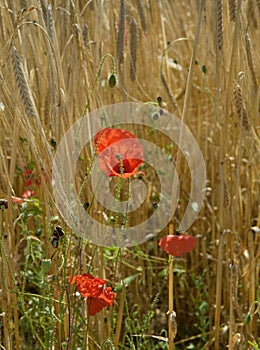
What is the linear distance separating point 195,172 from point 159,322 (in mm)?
327

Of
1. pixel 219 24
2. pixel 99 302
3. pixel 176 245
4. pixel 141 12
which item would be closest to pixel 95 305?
pixel 99 302

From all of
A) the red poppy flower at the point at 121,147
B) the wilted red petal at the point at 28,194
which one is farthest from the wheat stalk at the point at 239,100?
the wilted red petal at the point at 28,194

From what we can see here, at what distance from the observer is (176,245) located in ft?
2.72

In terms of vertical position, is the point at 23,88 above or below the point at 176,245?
above

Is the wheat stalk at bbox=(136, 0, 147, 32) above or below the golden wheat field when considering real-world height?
above

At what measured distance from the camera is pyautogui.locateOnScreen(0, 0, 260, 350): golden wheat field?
30.6 inches

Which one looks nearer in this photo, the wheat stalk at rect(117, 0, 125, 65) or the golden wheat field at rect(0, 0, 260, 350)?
the golden wheat field at rect(0, 0, 260, 350)

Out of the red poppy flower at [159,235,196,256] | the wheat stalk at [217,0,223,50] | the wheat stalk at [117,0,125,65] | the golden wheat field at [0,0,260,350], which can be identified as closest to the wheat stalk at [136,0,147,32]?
the golden wheat field at [0,0,260,350]

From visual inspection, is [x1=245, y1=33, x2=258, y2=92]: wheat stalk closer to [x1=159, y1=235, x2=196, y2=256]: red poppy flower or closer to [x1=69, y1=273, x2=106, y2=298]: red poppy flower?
[x1=159, y1=235, x2=196, y2=256]: red poppy flower

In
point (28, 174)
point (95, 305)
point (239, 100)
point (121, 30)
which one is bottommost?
point (95, 305)

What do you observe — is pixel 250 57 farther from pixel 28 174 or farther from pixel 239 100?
pixel 28 174

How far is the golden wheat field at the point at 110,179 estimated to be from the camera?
0.78 meters

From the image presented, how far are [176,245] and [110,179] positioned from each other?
14.0 inches

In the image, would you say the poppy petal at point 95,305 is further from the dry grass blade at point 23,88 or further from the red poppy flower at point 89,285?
the dry grass blade at point 23,88
